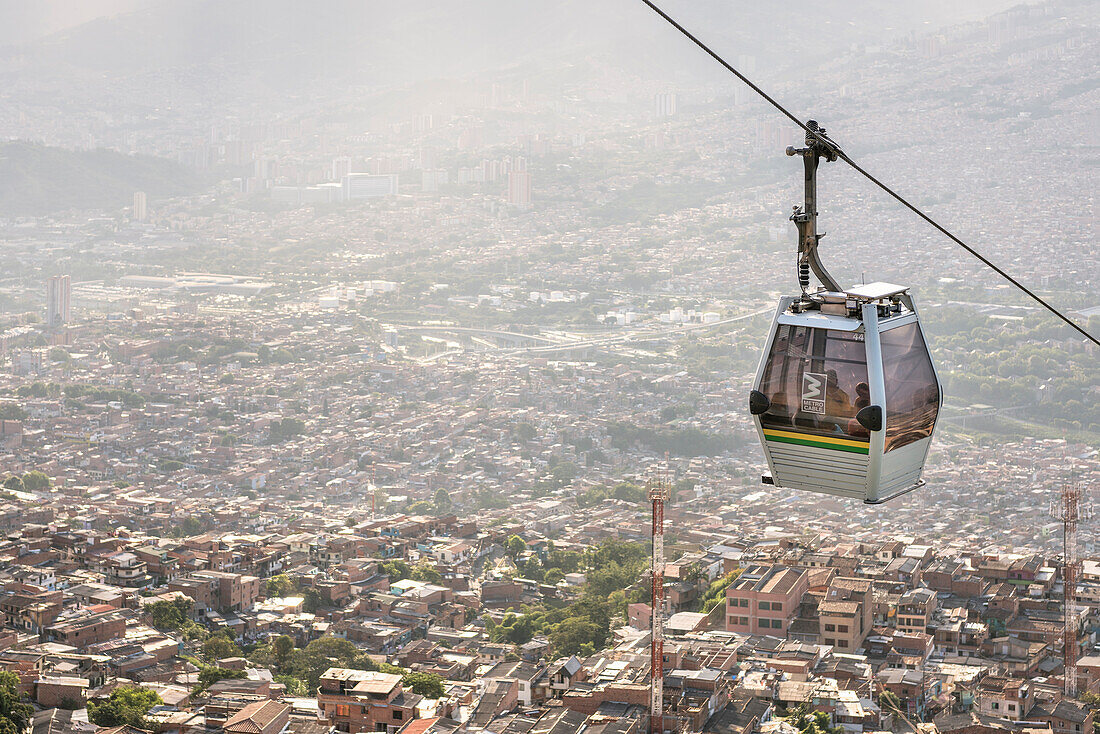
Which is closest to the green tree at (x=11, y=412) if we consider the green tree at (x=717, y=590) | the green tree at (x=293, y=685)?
the green tree at (x=293, y=685)

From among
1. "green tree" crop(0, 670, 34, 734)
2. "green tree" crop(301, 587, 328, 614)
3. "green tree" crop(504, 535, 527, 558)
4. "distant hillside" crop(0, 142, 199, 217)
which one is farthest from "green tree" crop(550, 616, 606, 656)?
"distant hillside" crop(0, 142, 199, 217)

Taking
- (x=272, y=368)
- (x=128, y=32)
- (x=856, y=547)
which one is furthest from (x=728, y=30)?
(x=856, y=547)

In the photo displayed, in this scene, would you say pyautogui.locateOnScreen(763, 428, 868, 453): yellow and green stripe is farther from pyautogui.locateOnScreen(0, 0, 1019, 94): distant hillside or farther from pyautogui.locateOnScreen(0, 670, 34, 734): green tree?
pyautogui.locateOnScreen(0, 0, 1019, 94): distant hillside

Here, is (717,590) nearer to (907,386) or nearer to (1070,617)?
(1070,617)

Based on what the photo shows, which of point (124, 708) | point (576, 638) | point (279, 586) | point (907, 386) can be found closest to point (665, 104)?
point (279, 586)

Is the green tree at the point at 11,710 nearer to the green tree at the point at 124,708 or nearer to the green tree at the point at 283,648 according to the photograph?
the green tree at the point at 124,708
